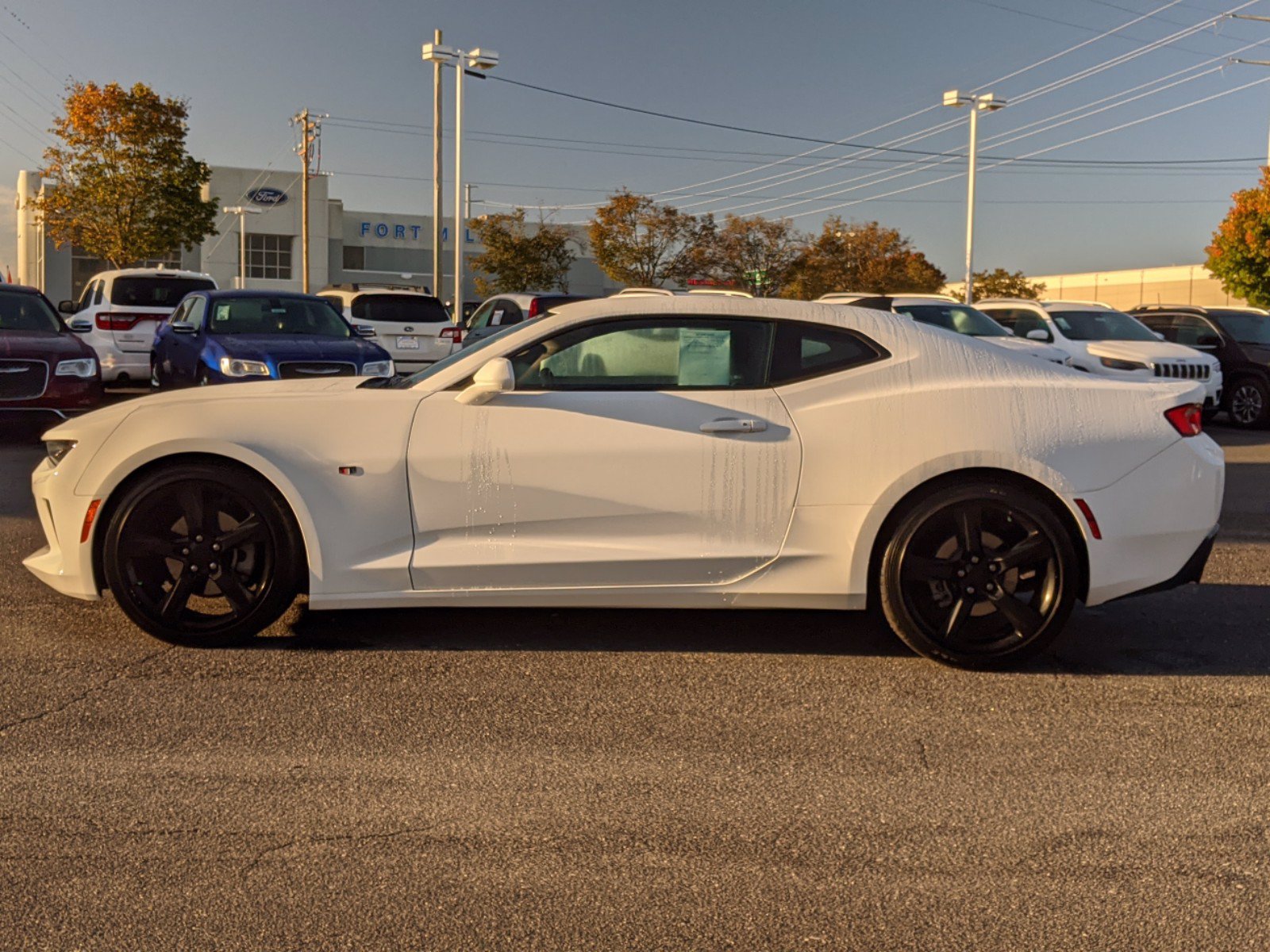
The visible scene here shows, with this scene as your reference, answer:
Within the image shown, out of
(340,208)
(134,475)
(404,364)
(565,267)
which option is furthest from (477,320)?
(340,208)

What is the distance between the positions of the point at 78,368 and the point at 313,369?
2.50m

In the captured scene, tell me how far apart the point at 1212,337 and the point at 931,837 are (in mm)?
16970

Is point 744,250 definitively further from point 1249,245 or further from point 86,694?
point 86,694

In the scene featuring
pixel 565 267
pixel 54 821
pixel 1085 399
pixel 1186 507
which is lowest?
pixel 54 821

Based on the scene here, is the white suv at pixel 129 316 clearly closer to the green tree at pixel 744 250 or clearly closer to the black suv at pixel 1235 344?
the black suv at pixel 1235 344

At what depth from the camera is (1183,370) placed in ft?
55.4

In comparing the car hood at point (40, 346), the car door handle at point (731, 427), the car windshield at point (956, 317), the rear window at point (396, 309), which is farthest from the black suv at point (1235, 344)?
the car door handle at point (731, 427)

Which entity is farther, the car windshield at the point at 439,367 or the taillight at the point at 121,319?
the taillight at the point at 121,319

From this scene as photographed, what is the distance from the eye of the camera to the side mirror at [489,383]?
5.24 m

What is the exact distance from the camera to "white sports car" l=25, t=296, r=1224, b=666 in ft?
17.2

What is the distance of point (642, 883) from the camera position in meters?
3.29

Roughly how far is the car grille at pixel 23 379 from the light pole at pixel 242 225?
53739 mm

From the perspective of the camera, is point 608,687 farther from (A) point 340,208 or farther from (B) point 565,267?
(A) point 340,208

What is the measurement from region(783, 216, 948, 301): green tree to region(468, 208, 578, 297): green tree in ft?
36.9
